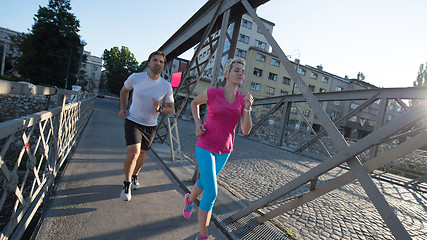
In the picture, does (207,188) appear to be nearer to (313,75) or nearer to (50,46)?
(50,46)

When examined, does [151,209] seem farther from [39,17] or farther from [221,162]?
[39,17]

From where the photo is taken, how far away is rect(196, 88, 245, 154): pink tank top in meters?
2.20

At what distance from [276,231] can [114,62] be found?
A: 2502 inches

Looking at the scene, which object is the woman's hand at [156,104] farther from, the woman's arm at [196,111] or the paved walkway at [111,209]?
the paved walkway at [111,209]

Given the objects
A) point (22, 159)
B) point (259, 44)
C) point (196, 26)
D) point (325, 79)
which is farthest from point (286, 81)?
point (22, 159)

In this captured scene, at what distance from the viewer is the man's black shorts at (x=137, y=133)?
2871 millimetres

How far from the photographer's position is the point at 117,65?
188 ft

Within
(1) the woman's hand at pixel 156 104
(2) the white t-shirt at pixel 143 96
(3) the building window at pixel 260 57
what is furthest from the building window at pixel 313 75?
(1) the woman's hand at pixel 156 104

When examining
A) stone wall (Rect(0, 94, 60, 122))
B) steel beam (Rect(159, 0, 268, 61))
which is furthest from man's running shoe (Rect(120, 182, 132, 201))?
stone wall (Rect(0, 94, 60, 122))

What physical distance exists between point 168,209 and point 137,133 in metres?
1.06

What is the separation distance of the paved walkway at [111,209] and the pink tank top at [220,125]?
987mm

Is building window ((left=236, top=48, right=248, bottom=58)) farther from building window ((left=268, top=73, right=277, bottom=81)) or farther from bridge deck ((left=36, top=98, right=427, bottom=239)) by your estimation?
bridge deck ((left=36, top=98, right=427, bottom=239))

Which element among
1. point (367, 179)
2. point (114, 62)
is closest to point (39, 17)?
point (114, 62)

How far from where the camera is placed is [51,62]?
27.0m
